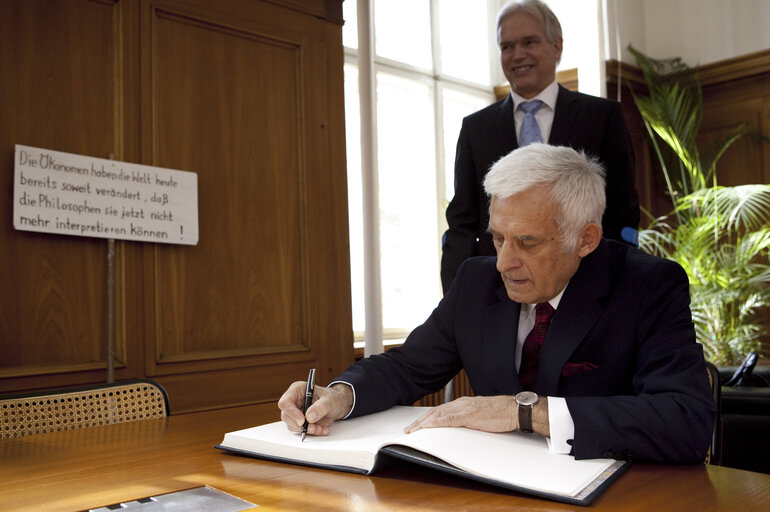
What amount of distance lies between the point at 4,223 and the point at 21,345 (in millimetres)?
456

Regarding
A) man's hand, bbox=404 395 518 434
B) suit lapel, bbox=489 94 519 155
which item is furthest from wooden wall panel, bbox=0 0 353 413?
man's hand, bbox=404 395 518 434

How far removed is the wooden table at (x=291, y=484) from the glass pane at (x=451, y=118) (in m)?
5.39

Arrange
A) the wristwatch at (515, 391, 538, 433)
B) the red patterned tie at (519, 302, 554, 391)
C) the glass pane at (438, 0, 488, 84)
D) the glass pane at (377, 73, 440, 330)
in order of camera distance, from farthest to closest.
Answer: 1. the glass pane at (438, 0, 488, 84)
2. the glass pane at (377, 73, 440, 330)
3. the red patterned tie at (519, 302, 554, 391)
4. the wristwatch at (515, 391, 538, 433)

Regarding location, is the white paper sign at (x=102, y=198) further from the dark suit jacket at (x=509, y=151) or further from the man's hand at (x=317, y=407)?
the man's hand at (x=317, y=407)

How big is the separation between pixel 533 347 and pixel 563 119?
118cm

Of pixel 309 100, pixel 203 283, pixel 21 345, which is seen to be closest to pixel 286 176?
pixel 309 100

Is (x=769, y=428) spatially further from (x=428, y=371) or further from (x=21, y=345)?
(x=21, y=345)

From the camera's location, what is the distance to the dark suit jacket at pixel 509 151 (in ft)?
8.08

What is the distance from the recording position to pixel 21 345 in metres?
2.75

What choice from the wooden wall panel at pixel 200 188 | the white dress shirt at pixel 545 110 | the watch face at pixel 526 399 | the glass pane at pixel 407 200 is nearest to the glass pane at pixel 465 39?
the glass pane at pixel 407 200

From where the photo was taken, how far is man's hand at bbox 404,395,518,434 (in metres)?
1.27

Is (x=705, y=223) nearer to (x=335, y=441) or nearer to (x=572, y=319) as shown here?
(x=572, y=319)

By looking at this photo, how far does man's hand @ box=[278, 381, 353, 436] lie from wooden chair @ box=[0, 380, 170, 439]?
71cm

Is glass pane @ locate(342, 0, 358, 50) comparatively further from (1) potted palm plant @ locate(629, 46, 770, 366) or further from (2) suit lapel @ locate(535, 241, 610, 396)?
(2) suit lapel @ locate(535, 241, 610, 396)
